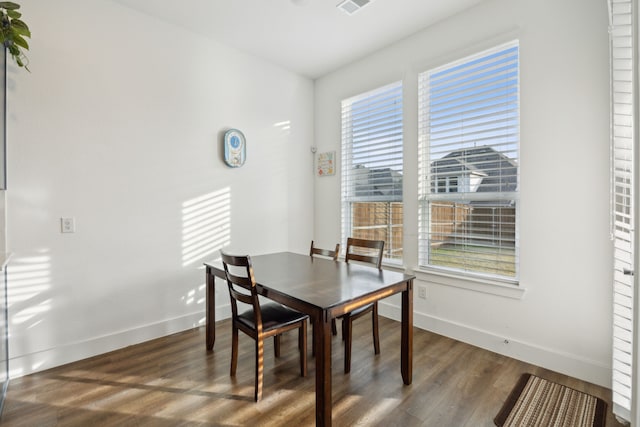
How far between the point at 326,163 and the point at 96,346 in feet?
9.55

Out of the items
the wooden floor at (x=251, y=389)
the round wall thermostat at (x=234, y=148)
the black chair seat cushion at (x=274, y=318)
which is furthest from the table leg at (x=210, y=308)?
the round wall thermostat at (x=234, y=148)

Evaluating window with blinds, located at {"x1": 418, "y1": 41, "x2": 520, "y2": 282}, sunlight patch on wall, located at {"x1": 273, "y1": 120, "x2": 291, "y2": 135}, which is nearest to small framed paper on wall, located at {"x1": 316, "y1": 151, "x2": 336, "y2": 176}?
sunlight patch on wall, located at {"x1": 273, "y1": 120, "x2": 291, "y2": 135}

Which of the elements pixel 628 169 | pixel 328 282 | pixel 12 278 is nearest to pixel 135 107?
pixel 12 278

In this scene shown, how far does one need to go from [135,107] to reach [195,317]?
6.51 feet

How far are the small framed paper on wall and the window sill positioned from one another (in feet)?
5.28

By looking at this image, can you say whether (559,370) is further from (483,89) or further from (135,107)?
(135,107)

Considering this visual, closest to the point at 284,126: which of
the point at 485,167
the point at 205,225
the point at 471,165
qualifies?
the point at 205,225

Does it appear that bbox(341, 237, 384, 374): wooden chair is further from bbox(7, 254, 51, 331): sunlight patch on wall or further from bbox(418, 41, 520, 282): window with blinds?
bbox(7, 254, 51, 331): sunlight patch on wall

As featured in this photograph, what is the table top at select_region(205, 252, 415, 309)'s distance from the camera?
66.2 inches

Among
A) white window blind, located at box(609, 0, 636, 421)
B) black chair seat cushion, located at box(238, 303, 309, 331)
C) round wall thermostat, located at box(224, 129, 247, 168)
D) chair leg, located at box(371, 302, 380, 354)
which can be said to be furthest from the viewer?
round wall thermostat, located at box(224, 129, 247, 168)

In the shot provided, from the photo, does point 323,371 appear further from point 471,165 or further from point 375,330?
point 471,165

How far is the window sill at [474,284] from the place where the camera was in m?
2.42

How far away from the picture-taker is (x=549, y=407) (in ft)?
5.98

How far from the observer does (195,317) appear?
301cm
